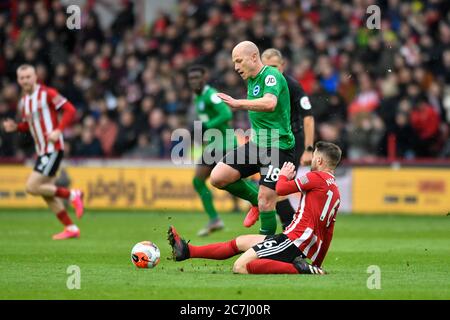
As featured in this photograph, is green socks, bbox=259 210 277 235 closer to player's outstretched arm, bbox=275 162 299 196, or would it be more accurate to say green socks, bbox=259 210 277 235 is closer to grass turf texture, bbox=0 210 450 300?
grass turf texture, bbox=0 210 450 300

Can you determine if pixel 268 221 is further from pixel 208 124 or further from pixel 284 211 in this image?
pixel 208 124

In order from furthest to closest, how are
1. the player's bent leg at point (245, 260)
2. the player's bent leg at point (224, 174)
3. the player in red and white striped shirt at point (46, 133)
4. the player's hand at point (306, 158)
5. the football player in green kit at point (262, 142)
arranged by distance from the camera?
the player in red and white striped shirt at point (46, 133) < the player's hand at point (306, 158) < the player's bent leg at point (224, 174) < the football player in green kit at point (262, 142) < the player's bent leg at point (245, 260)

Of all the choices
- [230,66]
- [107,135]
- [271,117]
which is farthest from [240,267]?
[107,135]

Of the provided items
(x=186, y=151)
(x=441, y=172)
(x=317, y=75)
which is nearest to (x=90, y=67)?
(x=186, y=151)

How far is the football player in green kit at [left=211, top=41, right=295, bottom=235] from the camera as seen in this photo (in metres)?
9.87

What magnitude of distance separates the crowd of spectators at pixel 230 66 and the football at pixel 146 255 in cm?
973

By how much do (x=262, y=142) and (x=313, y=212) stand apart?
4.89 feet

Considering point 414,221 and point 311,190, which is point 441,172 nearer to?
point 414,221

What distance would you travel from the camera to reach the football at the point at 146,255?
9.52m

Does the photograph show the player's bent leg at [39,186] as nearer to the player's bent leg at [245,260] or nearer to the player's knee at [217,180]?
the player's knee at [217,180]

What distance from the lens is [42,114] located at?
13.8m

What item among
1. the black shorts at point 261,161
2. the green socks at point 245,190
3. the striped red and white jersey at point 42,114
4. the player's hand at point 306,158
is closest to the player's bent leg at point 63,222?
the striped red and white jersey at point 42,114

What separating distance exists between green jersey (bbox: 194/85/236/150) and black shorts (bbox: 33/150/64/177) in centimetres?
227
